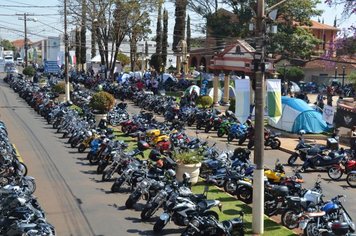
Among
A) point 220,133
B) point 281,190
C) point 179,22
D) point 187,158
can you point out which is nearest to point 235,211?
point 281,190

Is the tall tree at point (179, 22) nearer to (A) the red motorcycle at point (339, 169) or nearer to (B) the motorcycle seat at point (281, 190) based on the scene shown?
(A) the red motorcycle at point (339, 169)

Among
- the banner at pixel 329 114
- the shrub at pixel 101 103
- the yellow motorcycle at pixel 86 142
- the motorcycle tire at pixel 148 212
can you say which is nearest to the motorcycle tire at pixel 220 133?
the banner at pixel 329 114

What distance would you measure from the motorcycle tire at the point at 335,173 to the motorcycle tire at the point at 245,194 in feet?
16.8

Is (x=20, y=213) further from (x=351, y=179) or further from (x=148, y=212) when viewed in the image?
(x=351, y=179)

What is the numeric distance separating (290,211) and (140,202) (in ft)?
13.6

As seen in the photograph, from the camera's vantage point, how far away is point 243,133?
2402 centimetres

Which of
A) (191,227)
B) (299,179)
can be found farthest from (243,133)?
(191,227)

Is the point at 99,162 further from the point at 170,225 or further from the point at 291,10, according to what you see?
the point at 291,10

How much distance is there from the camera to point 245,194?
14047mm

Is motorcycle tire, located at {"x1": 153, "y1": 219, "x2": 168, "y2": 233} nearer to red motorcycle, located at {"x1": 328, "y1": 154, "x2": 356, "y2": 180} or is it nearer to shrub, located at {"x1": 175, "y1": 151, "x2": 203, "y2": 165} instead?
shrub, located at {"x1": 175, "y1": 151, "x2": 203, "y2": 165}

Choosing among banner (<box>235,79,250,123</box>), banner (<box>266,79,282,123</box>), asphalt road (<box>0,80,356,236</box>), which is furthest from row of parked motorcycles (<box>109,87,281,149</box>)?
banner (<box>235,79,250,123</box>)

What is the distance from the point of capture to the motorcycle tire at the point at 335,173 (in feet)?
58.2

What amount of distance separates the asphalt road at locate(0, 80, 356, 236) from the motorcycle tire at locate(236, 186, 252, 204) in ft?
8.96

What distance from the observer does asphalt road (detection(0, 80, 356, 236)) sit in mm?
12023
